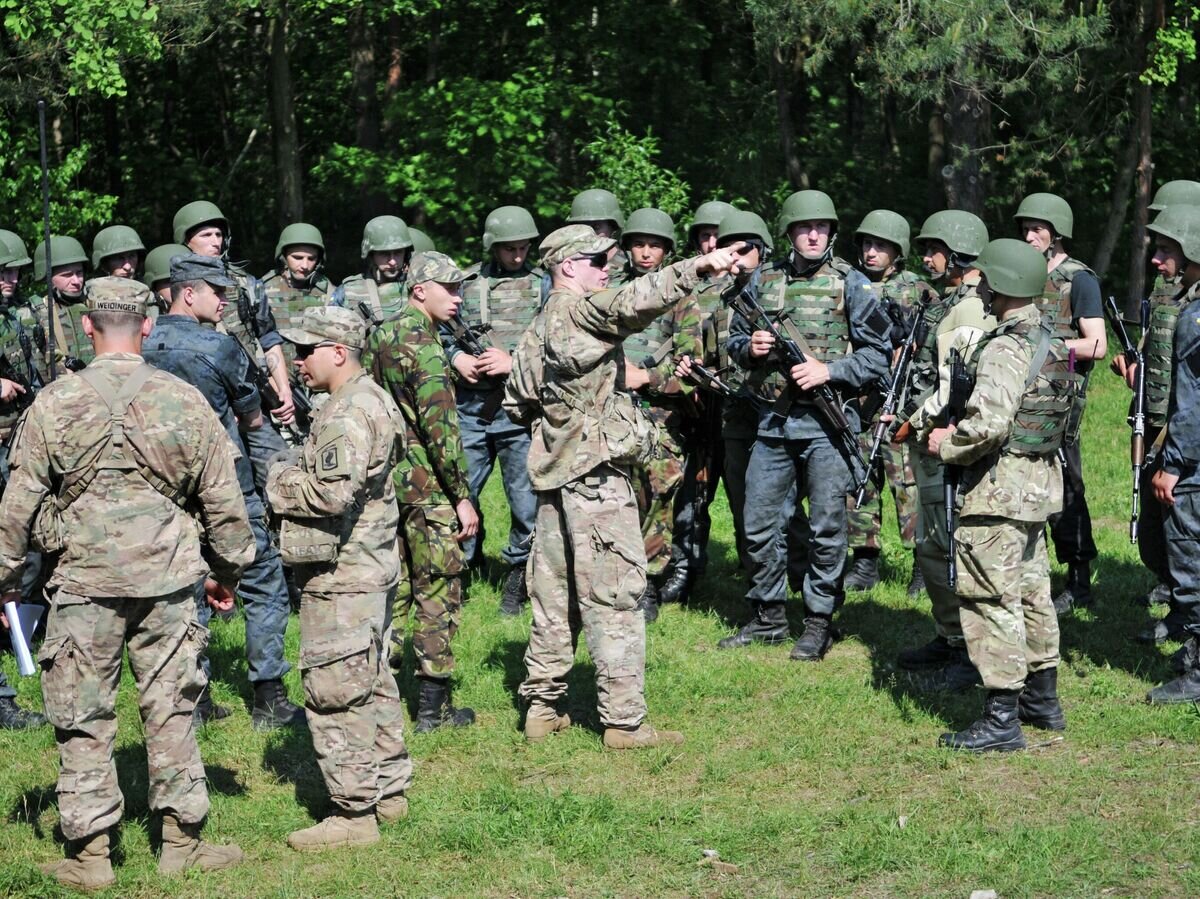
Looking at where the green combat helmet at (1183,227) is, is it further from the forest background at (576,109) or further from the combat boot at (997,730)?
the forest background at (576,109)

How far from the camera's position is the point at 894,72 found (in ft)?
53.5

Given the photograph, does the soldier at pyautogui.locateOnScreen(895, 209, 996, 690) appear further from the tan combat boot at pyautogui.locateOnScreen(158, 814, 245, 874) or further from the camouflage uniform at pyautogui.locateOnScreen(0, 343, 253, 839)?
the tan combat boot at pyautogui.locateOnScreen(158, 814, 245, 874)

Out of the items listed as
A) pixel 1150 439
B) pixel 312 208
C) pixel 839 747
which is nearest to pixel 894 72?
pixel 1150 439

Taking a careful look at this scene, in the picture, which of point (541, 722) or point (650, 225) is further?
point (650, 225)

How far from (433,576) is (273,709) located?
Result: 1204mm

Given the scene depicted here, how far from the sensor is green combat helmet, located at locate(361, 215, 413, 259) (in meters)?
10.4

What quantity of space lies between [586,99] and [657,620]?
505 inches

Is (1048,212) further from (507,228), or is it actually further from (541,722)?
(541,722)

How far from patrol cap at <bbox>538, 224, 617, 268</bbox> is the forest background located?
32.0ft

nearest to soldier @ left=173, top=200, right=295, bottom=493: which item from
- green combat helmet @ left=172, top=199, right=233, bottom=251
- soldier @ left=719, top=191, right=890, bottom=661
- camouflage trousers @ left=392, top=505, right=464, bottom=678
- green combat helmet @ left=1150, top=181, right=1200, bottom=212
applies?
green combat helmet @ left=172, top=199, right=233, bottom=251

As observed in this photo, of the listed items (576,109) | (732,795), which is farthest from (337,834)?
(576,109)

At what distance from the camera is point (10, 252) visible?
30.4 feet

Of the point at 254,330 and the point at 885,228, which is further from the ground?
the point at 885,228

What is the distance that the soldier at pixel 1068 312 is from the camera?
879 centimetres
